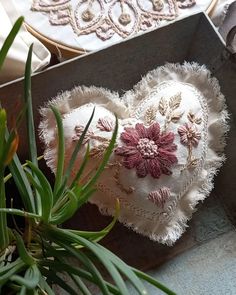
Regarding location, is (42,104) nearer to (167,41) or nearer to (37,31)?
(37,31)

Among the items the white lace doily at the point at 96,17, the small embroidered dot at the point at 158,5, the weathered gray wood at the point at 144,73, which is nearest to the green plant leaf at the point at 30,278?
the weathered gray wood at the point at 144,73

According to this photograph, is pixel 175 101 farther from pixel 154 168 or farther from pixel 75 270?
pixel 75 270

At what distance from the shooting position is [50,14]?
96 cm

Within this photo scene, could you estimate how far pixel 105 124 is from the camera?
0.87 metres

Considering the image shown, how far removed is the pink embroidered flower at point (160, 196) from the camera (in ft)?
2.82

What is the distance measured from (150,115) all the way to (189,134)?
0.08 m

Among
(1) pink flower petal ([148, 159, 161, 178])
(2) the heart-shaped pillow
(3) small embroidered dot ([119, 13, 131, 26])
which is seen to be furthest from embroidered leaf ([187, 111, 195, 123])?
(3) small embroidered dot ([119, 13, 131, 26])

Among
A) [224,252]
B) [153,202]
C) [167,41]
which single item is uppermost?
[167,41]

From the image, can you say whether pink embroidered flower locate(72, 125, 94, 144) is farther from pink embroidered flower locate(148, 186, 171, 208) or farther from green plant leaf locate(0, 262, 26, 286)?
green plant leaf locate(0, 262, 26, 286)

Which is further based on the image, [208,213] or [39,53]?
[208,213]

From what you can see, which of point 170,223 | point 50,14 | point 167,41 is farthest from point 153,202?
point 50,14

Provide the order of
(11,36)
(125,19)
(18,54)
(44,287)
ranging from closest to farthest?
(11,36)
(44,287)
(18,54)
(125,19)

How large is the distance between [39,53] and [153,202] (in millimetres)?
336

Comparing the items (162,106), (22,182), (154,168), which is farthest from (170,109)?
(22,182)
